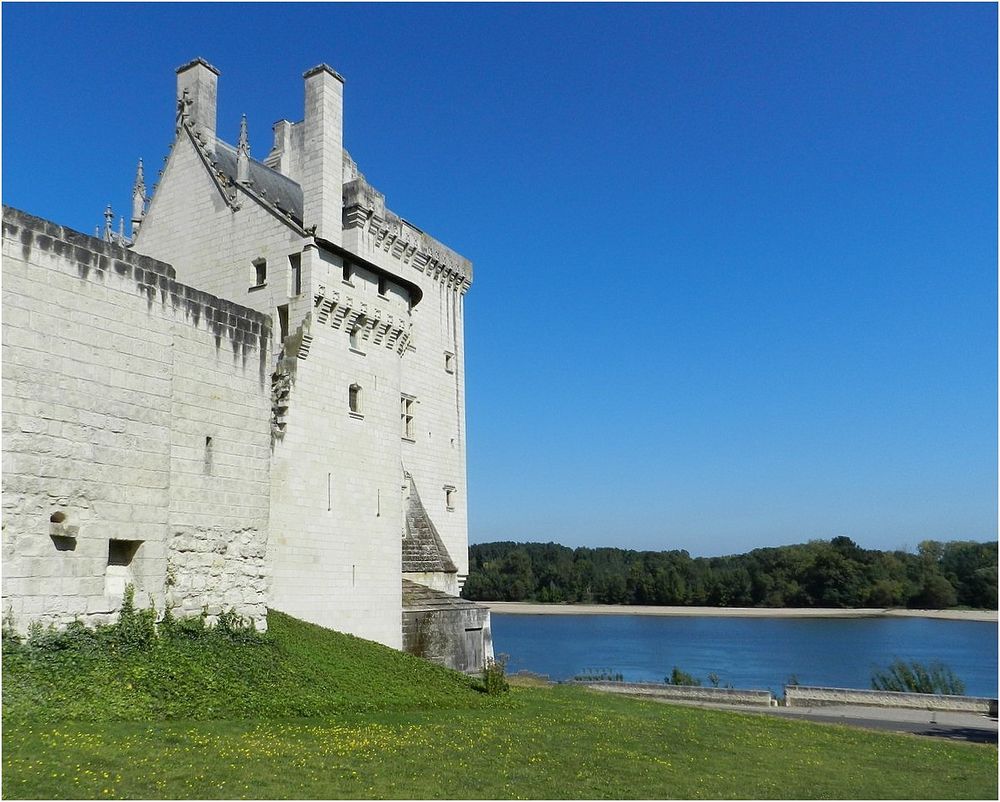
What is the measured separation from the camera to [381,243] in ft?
96.5

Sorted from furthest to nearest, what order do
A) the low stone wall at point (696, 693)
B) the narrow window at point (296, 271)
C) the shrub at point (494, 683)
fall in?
the low stone wall at point (696, 693), the narrow window at point (296, 271), the shrub at point (494, 683)

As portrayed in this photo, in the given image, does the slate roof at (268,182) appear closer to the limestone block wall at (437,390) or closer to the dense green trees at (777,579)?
the limestone block wall at (437,390)

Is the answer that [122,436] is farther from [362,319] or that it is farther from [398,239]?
[398,239]

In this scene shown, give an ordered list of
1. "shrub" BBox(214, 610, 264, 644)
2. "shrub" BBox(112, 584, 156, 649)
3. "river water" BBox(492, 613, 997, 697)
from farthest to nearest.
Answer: "river water" BBox(492, 613, 997, 697) → "shrub" BBox(214, 610, 264, 644) → "shrub" BBox(112, 584, 156, 649)

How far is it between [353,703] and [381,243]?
18539 mm

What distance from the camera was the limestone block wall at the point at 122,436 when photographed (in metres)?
11.9

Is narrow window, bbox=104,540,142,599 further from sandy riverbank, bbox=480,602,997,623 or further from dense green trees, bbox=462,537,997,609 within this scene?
dense green trees, bbox=462,537,997,609

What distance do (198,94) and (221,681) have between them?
1723 centimetres

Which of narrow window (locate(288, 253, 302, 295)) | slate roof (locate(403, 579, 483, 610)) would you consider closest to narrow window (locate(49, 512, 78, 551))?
narrow window (locate(288, 253, 302, 295))

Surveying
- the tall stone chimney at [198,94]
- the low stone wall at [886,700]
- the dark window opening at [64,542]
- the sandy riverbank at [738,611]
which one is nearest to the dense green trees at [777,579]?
the sandy riverbank at [738,611]

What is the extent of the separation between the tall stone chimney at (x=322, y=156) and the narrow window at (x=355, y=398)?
3.80 m

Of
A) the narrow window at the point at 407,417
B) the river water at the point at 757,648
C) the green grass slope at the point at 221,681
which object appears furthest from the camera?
the river water at the point at 757,648

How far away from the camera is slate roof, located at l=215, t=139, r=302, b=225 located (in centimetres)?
2480

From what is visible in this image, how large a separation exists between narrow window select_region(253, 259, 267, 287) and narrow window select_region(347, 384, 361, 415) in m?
3.43
